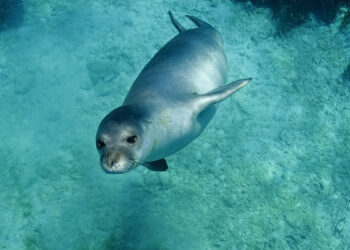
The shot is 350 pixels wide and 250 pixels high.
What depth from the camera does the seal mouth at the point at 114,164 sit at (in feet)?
5.98

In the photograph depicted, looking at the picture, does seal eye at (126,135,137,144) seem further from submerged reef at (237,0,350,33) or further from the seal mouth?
submerged reef at (237,0,350,33)

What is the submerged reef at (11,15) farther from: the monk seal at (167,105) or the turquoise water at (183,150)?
the monk seal at (167,105)

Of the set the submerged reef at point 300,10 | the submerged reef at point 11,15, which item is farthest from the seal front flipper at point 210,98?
the submerged reef at point 11,15

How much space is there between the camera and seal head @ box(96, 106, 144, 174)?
1841 mm

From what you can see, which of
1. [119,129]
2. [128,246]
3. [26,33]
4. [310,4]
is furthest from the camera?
[26,33]

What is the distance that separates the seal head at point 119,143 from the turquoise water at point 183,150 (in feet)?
7.34

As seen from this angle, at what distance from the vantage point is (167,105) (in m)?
2.58

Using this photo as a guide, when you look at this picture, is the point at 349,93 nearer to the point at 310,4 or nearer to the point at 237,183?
the point at 310,4

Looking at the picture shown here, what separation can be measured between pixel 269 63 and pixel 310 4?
1.57m

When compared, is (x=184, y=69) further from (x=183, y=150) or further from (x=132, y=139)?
(x=183, y=150)

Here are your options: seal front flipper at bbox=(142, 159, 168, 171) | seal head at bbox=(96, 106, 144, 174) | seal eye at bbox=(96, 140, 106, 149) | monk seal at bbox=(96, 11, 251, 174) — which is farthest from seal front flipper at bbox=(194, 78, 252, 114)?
seal eye at bbox=(96, 140, 106, 149)

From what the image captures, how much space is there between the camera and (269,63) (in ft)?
17.1

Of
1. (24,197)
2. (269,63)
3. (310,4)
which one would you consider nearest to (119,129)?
(24,197)

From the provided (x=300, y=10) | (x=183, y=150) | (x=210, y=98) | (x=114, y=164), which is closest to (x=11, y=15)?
(x=183, y=150)
